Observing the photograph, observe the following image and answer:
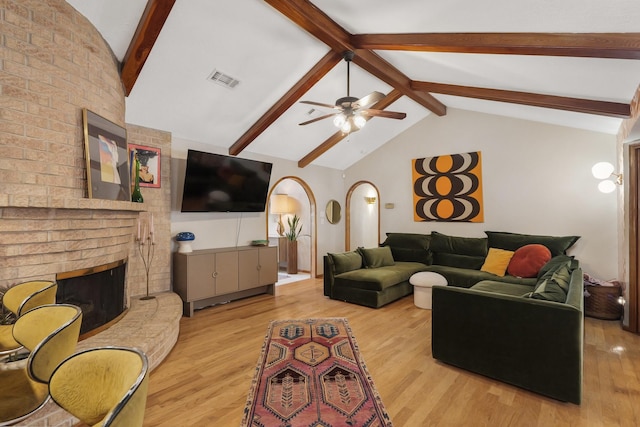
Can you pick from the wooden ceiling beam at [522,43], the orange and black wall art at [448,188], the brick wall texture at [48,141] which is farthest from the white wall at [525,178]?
the brick wall texture at [48,141]

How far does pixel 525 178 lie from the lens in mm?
4875

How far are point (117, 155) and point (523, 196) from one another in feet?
18.0

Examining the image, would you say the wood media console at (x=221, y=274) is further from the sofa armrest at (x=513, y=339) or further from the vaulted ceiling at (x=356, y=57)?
the sofa armrest at (x=513, y=339)

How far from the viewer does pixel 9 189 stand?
2051 mm

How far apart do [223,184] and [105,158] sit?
1884 mm

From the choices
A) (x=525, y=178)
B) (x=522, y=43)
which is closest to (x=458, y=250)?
(x=525, y=178)

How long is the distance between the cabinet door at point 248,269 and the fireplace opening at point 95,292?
67.5 inches

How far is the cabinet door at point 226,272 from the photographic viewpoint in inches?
171

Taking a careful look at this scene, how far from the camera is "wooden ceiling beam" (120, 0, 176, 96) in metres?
2.55

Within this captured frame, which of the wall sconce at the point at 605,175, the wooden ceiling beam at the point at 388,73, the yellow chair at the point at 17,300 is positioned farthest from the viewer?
the wall sconce at the point at 605,175

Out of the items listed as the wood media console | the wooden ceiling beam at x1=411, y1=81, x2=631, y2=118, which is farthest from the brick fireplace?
the wooden ceiling beam at x1=411, y1=81, x2=631, y2=118

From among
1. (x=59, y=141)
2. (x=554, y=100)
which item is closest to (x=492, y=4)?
(x=554, y=100)

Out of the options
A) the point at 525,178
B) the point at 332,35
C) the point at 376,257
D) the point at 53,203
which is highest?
the point at 332,35

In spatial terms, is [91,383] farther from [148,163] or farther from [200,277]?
[148,163]
